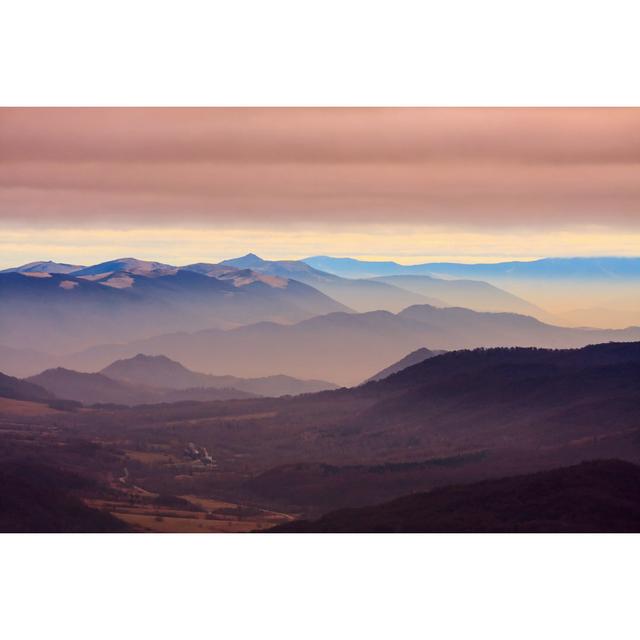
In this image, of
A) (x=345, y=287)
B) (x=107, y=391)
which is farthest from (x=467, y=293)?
(x=107, y=391)

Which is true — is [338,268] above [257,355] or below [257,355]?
above

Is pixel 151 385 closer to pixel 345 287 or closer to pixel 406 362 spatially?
pixel 345 287

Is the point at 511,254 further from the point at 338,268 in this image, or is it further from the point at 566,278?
the point at 338,268

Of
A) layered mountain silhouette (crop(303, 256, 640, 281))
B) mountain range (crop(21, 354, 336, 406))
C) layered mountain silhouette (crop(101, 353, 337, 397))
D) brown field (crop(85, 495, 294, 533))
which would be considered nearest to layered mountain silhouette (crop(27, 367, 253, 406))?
mountain range (crop(21, 354, 336, 406))

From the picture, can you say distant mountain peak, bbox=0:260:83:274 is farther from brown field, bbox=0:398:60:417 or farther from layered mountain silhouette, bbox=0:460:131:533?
layered mountain silhouette, bbox=0:460:131:533

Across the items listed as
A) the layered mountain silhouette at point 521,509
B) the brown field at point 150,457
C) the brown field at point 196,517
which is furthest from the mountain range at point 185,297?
the layered mountain silhouette at point 521,509

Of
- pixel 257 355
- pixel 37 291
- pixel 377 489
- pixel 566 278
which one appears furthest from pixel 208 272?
pixel 566 278
